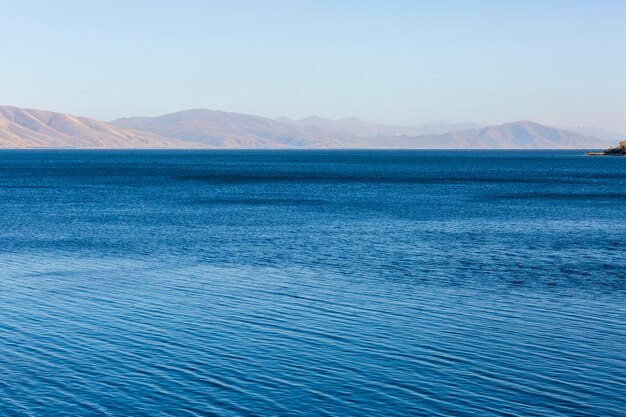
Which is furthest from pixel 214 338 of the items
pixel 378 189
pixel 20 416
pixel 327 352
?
pixel 378 189

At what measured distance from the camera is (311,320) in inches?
1379

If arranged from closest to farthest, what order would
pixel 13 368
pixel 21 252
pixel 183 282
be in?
pixel 13 368 < pixel 183 282 < pixel 21 252

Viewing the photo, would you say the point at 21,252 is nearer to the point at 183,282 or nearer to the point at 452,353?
the point at 183,282

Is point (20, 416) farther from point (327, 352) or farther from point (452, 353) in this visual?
point (452, 353)

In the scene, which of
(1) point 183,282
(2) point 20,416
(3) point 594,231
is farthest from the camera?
(3) point 594,231

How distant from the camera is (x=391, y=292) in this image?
41.6 m

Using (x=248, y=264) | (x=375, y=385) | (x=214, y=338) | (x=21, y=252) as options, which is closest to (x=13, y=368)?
(x=214, y=338)

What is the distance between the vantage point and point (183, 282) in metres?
44.6

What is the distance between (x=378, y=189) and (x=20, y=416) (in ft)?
401

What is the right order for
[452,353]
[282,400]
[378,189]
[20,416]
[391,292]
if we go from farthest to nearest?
[378,189] < [391,292] < [452,353] < [282,400] < [20,416]

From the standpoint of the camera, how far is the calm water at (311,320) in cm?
2519

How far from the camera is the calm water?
2519cm

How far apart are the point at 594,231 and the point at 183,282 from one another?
43252 millimetres

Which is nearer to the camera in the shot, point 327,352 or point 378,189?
point 327,352
